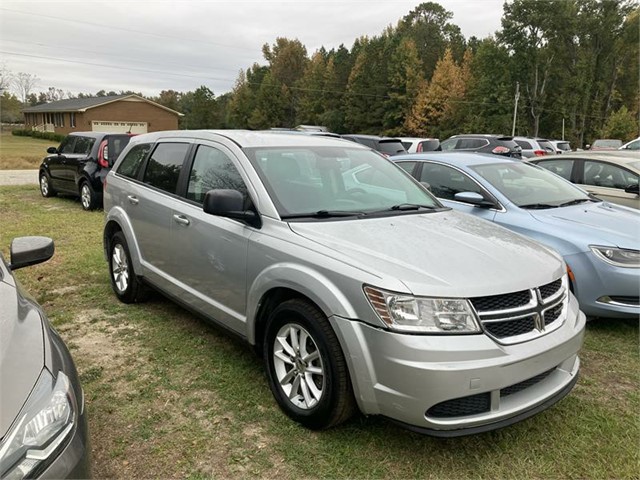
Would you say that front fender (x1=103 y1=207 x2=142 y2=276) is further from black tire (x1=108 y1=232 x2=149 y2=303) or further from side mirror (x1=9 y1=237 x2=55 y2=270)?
side mirror (x1=9 y1=237 x2=55 y2=270)

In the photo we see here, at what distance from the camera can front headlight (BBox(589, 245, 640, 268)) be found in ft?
13.9

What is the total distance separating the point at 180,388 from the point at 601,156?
286 inches

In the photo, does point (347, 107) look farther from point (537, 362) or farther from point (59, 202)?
point (537, 362)

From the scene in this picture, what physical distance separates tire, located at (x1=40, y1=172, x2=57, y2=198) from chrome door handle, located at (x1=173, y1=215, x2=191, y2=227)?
33.7 feet

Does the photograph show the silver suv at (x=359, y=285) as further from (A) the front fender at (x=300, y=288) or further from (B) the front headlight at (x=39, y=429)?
(B) the front headlight at (x=39, y=429)

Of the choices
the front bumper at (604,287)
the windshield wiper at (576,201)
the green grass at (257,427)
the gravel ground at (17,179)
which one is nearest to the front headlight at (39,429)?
the green grass at (257,427)

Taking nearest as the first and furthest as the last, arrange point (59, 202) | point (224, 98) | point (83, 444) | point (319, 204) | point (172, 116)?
1. point (83, 444)
2. point (319, 204)
3. point (59, 202)
4. point (172, 116)
5. point (224, 98)

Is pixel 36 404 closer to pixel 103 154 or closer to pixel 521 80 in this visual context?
pixel 103 154

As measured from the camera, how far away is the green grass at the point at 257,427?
2.64 metres

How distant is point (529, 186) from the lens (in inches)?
215

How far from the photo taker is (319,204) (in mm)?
3387

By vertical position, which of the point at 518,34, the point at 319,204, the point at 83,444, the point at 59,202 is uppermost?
the point at 518,34

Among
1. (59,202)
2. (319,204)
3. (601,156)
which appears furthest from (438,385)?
(59,202)

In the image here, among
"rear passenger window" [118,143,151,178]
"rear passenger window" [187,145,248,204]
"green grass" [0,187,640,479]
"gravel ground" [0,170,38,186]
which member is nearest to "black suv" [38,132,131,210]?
"gravel ground" [0,170,38,186]
